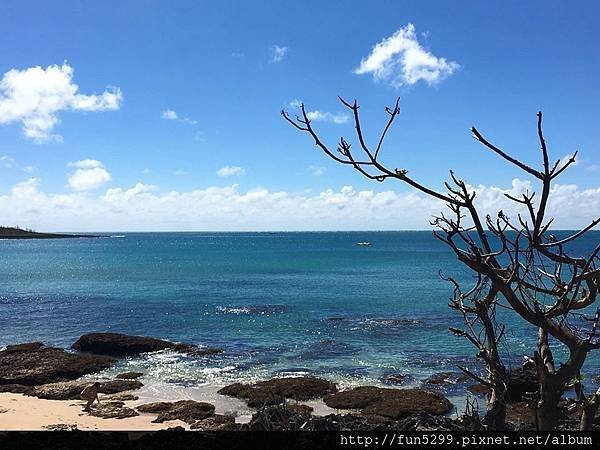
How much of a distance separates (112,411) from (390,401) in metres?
9.17

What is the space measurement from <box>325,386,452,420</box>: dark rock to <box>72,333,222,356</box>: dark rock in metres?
9.85

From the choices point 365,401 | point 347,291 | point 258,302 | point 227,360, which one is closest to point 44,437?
point 365,401

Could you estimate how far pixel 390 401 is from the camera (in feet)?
59.1

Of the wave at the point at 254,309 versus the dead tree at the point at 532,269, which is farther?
the wave at the point at 254,309

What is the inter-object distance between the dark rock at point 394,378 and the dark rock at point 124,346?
912 cm

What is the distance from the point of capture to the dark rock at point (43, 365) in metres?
22.0

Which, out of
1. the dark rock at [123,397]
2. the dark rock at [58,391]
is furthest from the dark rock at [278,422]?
the dark rock at [58,391]

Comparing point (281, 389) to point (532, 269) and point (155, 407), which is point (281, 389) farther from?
point (532, 269)

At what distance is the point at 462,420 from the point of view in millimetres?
7023

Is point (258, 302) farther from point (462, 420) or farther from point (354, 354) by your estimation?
point (462, 420)

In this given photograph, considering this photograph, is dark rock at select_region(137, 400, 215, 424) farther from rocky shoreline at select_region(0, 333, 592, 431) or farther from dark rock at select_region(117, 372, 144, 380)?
dark rock at select_region(117, 372, 144, 380)

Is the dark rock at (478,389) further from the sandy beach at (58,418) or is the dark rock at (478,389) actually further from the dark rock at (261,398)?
the sandy beach at (58,418)

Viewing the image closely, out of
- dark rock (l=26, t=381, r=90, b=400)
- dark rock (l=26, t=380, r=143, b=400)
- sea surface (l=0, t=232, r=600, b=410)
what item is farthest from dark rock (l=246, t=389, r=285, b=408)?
dark rock (l=26, t=381, r=90, b=400)

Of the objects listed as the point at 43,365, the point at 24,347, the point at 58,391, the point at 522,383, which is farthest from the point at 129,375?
the point at 522,383
